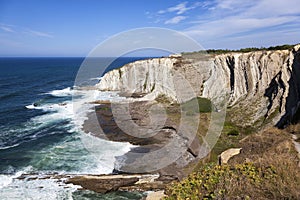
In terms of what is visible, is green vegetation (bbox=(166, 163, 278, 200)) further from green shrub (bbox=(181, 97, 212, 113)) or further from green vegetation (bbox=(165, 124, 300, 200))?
green shrub (bbox=(181, 97, 212, 113))

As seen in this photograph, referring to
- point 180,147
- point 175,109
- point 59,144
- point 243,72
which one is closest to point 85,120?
point 59,144

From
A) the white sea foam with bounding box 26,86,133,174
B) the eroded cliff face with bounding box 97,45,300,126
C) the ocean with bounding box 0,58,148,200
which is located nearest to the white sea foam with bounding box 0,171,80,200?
the ocean with bounding box 0,58,148,200

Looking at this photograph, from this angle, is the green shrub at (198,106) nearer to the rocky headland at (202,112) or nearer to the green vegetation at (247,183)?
the rocky headland at (202,112)

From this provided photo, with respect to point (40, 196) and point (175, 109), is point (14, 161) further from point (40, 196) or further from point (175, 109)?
point (175, 109)

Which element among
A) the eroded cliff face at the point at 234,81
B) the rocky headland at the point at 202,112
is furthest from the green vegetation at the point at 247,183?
the eroded cliff face at the point at 234,81

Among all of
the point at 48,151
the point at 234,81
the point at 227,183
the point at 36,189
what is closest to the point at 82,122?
the point at 48,151

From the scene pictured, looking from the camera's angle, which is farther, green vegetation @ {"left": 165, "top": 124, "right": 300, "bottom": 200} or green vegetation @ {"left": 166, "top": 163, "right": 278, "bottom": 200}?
green vegetation @ {"left": 166, "top": 163, "right": 278, "bottom": 200}

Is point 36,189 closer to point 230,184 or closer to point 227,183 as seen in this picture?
point 227,183
